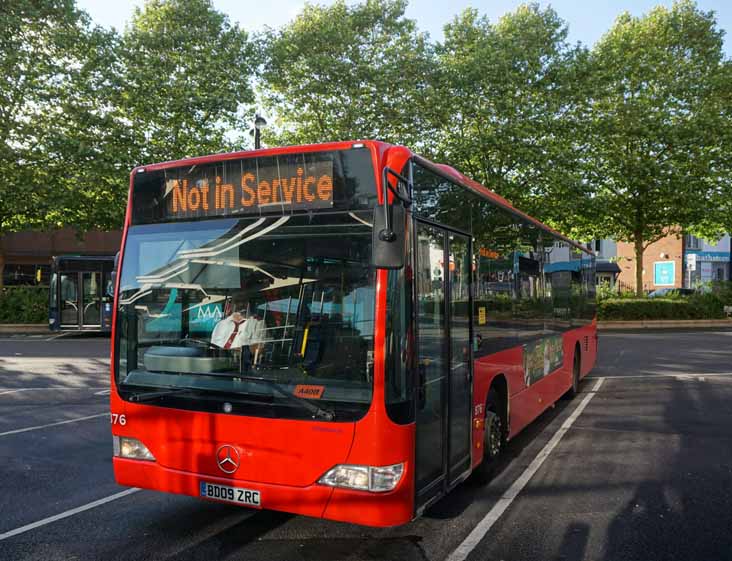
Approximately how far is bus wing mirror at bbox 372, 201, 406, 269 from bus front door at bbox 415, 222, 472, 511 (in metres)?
0.55

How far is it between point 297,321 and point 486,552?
213cm

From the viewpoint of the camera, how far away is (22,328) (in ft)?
82.4

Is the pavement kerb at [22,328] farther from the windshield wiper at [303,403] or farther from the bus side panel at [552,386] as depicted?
the windshield wiper at [303,403]

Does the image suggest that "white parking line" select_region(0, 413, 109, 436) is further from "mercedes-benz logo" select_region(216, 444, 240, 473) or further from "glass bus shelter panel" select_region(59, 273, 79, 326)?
"glass bus shelter panel" select_region(59, 273, 79, 326)

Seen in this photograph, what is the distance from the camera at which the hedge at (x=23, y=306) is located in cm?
2559

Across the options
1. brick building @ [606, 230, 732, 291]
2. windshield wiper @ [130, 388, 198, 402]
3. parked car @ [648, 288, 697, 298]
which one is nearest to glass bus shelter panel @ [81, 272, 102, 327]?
windshield wiper @ [130, 388, 198, 402]

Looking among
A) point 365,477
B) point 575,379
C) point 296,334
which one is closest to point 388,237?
point 296,334

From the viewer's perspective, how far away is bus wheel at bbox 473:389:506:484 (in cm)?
610

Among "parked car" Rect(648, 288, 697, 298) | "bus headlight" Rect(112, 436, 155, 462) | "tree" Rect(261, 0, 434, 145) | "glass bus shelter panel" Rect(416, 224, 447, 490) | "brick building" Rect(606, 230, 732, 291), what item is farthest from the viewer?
"brick building" Rect(606, 230, 732, 291)

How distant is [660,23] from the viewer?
28562 millimetres

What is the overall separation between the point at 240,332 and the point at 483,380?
2.54 meters

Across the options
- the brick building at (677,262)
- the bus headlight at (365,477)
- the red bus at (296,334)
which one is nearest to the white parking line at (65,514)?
the red bus at (296,334)

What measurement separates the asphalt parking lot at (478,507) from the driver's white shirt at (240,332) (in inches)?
58.3

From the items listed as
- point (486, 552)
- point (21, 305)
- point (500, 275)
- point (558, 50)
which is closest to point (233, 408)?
point (486, 552)
